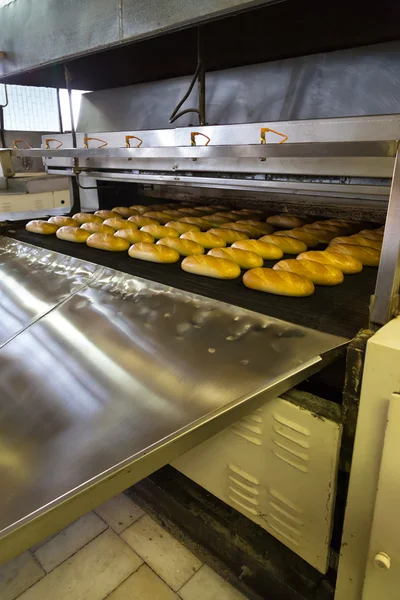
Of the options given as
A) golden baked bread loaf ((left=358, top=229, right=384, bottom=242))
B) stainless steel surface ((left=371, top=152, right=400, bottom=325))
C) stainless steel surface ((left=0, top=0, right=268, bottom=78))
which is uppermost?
stainless steel surface ((left=0, top=0, right=268, bottom=78))

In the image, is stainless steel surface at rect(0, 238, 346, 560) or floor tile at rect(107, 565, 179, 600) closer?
stainless steel surface at rect(0, 238, 346, 560)

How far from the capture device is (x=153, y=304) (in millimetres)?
1272

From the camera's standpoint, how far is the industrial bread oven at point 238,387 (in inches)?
29.0

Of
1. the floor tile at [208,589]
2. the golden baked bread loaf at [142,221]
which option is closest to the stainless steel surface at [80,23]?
the golden baked bread loaf at [142,221]

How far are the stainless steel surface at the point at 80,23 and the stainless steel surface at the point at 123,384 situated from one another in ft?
3.05

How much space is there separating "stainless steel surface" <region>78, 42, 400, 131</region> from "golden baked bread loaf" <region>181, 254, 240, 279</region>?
1.78 feet

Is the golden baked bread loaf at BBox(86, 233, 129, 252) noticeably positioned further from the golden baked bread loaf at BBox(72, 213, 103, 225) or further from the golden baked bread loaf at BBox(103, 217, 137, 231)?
the golden baked bread loaf at BBox(72, 213, 103, 225)

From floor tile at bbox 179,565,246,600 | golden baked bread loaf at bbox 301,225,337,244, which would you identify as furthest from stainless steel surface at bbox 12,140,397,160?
floor tile at bbox 179,565,246,600

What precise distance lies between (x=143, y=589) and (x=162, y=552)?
0.15 meters

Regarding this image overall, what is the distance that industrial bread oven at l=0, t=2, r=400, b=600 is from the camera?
29.0 inches

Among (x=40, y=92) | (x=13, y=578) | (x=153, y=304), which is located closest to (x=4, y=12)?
(x=153, y=304)

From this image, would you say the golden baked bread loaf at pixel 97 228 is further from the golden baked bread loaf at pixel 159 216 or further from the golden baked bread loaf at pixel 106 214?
the golden baked bread loaf at pixel 159 216

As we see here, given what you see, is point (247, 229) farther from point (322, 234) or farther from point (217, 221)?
point (322, 234)

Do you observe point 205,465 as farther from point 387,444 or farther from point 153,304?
point 387,444
